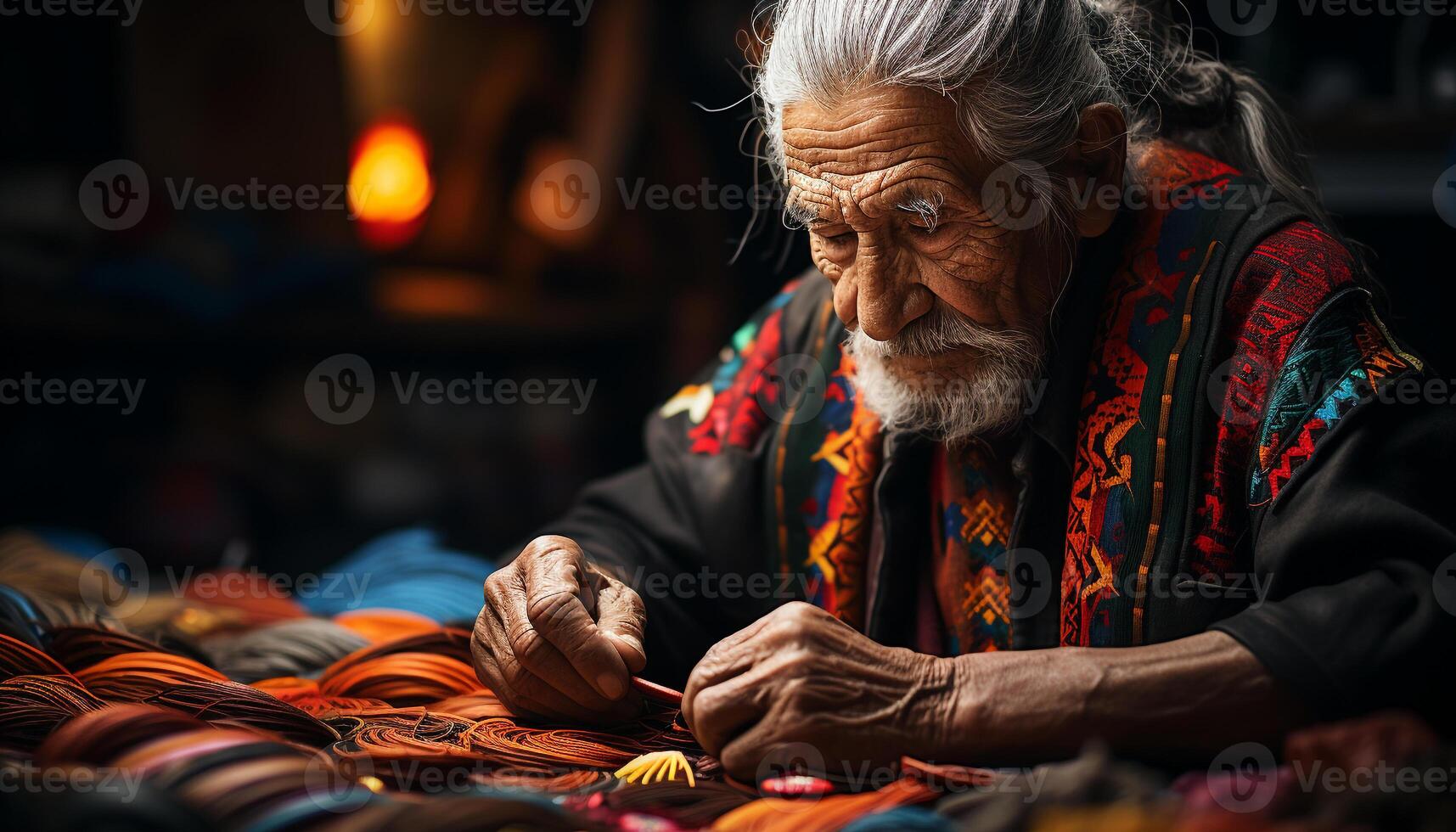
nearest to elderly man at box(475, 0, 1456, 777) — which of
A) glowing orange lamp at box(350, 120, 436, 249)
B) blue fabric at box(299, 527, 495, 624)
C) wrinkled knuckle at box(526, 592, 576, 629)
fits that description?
wrinkled knuckle at box(526, 592, 576, 629)

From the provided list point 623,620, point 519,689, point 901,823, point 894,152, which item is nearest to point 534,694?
point 519,689

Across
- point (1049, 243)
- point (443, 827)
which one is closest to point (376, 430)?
point (1049, 243)

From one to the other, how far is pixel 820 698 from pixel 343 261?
9.02ft

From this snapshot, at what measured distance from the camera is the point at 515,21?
376cm

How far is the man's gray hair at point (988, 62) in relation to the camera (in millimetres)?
1662

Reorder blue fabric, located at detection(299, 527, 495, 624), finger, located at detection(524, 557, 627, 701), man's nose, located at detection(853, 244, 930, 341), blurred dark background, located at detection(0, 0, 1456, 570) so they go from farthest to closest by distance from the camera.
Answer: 1. blurred dark background, located at detection(0, 0, 1456, 570)
2. blue fabric, located at detection(299, 527, 495, 624)
3. man's nose, located at detection(853, 244, 930, 341)
4. finger, located at detection(524, 557, 627, 701)

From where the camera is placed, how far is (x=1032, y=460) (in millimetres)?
1812

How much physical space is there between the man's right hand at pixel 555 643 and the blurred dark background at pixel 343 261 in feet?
6.12

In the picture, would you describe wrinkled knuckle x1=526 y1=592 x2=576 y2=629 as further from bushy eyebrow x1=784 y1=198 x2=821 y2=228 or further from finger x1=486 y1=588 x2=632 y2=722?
bushy eyebrow x1=784 y1=198 x2=821 y2=228

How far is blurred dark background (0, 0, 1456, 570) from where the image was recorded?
137 inches

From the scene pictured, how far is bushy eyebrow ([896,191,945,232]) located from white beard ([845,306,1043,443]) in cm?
14

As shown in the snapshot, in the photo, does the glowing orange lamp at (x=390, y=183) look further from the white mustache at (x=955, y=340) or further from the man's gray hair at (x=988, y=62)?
the white mustache at (x=955, y=340)

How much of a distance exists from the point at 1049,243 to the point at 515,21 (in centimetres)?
244

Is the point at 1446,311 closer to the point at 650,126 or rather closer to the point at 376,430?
the point at 650,126
